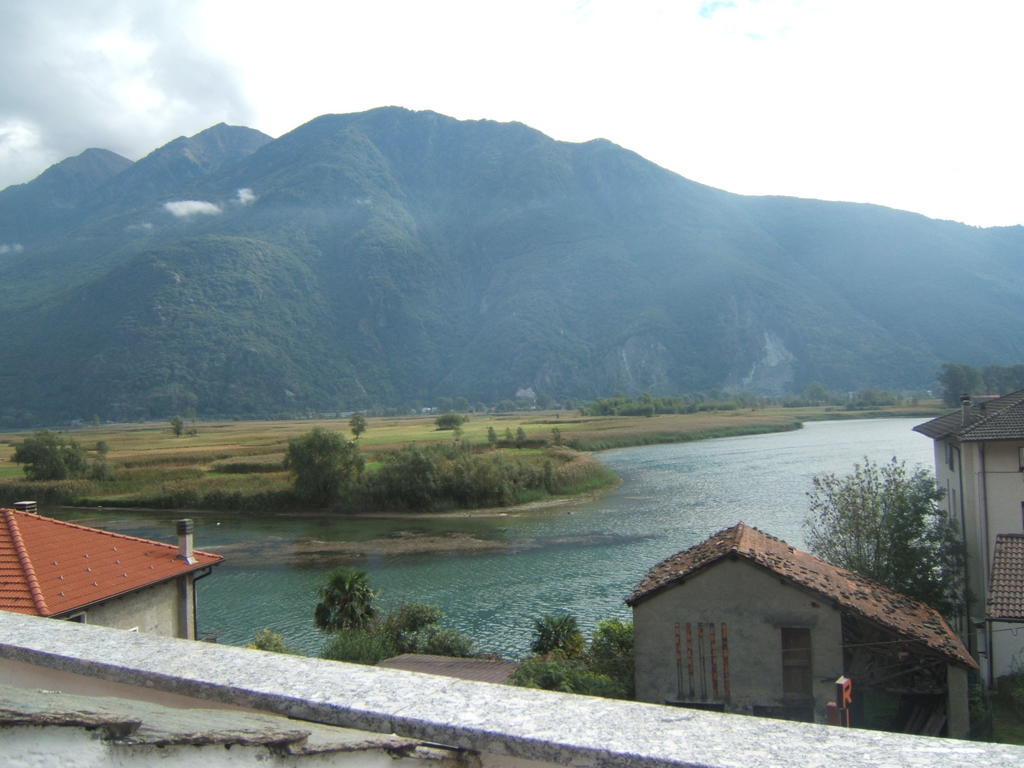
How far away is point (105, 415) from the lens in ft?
557

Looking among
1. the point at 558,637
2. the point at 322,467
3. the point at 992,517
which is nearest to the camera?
the point at 992,517

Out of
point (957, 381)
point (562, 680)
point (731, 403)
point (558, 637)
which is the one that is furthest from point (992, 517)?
point (731, 403)

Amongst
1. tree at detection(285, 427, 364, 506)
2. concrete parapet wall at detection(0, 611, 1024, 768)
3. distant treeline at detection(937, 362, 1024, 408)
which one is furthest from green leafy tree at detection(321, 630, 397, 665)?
distant treeline at detection(937, 362, 1024, 408)

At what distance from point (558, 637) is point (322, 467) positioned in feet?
126

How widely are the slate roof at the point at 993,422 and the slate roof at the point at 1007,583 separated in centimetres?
358

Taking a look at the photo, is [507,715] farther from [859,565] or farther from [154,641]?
[859,565]

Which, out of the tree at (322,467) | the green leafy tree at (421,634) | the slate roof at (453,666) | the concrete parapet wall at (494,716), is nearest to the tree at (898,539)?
the slate roof at (453,666)

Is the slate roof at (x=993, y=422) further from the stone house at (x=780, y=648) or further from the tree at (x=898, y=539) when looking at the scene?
the stone house at (x=780, y=648)

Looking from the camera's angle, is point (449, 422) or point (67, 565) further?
point (449, 422)

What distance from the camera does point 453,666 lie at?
1858 cm

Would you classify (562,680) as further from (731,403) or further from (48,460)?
(731,403)

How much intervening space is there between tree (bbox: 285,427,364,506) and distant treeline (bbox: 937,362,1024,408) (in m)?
101

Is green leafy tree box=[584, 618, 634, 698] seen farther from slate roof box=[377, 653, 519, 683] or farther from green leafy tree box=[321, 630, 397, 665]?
green leafy tree box=[321, 630, 397, 665]

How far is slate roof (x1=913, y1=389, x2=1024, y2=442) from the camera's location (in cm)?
1973
